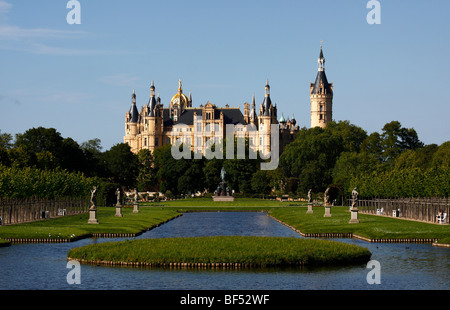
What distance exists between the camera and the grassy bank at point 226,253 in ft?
133

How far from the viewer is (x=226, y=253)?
41750mm

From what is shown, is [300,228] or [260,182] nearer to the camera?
[300,228]

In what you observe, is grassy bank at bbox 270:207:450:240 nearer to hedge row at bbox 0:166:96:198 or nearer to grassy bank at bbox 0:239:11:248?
grassy bank at bbox 0:239:11:248

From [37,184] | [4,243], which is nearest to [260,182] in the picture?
[37,184]

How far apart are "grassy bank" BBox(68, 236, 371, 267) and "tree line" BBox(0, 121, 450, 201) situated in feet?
216

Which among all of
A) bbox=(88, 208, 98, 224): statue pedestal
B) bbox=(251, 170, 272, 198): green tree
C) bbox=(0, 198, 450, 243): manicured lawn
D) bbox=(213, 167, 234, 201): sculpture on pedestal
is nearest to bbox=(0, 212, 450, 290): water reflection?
bbox=(0, 198, 450, 243): manicured lawn

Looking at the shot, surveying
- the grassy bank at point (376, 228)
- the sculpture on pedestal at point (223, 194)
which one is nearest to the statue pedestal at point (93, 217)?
the grassy bank at point (376, 228)

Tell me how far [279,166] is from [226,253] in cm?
12241

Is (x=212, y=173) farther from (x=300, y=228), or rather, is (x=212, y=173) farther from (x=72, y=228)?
(x=72, y=228)

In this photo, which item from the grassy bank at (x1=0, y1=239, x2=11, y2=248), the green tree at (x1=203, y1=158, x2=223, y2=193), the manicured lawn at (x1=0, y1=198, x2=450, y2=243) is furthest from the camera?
the green tree at (x1=203, y1=158, x2=223, y2=193)

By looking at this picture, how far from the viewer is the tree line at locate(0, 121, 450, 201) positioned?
120750 mm

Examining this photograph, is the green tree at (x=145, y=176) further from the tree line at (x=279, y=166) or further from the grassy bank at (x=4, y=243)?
the grassy bank at (x=4, y=243)
